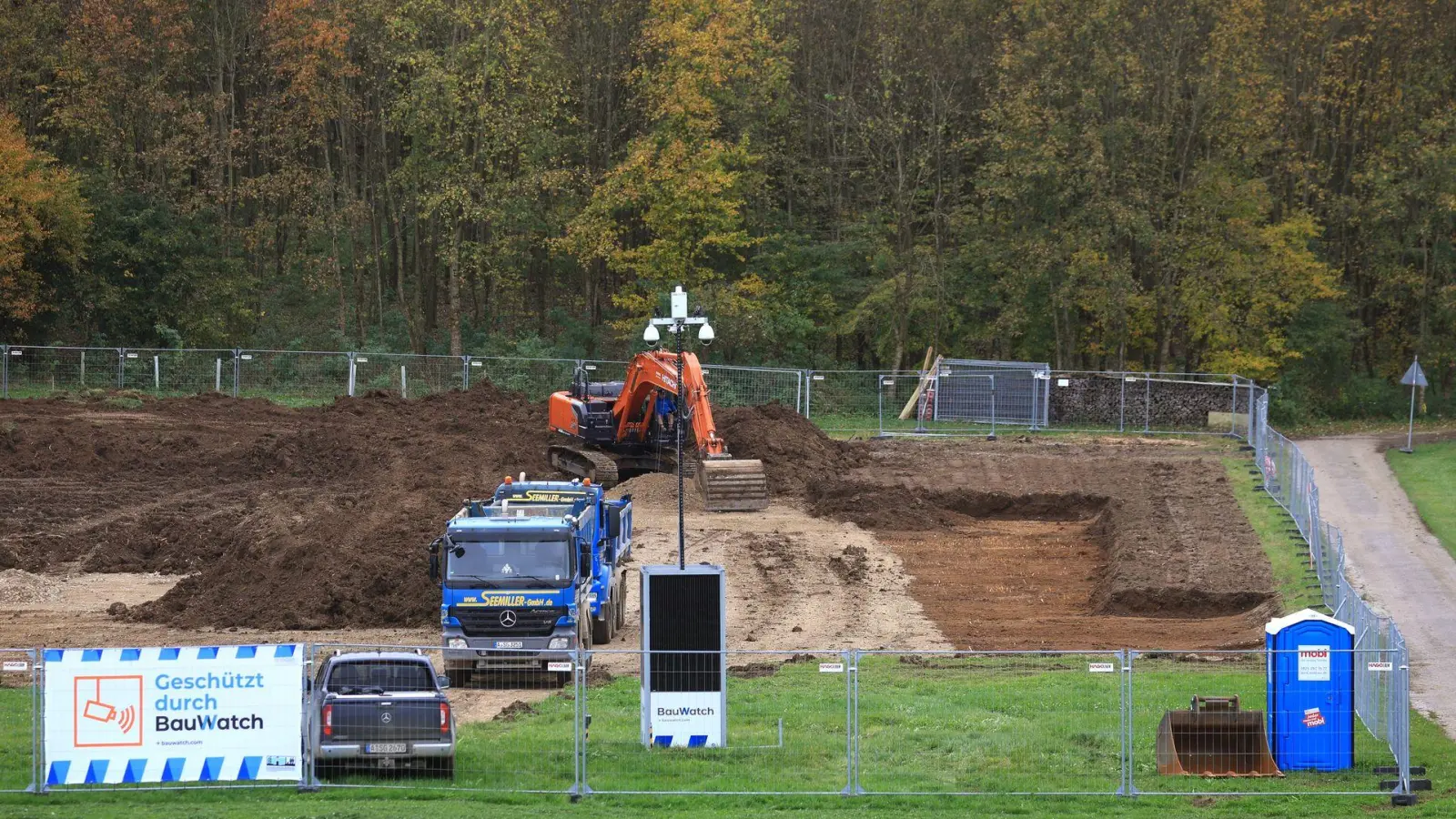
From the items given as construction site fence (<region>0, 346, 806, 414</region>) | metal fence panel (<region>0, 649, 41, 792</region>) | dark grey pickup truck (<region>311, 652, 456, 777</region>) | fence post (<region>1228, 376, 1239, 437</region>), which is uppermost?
construction site fence (<region>0, 346, 806, 414</region>)

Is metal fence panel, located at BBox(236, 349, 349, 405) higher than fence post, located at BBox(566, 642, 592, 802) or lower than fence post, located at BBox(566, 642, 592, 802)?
higher

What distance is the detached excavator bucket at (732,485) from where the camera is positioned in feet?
122

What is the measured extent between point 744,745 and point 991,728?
3.01 metres

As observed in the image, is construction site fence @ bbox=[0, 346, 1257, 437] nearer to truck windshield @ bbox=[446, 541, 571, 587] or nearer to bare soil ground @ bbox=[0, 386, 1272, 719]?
bare soil ground @ bbox=[0, 386, 1272, 719]

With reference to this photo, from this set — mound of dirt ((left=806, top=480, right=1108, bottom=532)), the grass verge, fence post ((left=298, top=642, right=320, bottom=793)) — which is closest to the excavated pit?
mound of dirt ((left=806, top=480, right=1108, bottom=532))

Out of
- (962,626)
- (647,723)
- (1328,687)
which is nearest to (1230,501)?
(962,626)

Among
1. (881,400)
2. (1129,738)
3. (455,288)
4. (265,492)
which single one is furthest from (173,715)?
(455,288)

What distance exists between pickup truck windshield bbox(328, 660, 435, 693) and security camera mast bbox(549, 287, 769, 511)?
18.1 m

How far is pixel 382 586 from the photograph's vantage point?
1097 inches

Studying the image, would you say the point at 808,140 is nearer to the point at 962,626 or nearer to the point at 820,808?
the point at 962,626

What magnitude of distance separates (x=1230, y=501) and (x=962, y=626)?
1251cm

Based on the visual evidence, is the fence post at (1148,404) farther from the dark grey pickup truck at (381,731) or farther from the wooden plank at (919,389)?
the dark grey pickup truck at (381,731)

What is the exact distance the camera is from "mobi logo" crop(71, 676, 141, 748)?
16.9 metres

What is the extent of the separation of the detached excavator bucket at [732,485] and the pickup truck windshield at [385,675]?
1944cm
